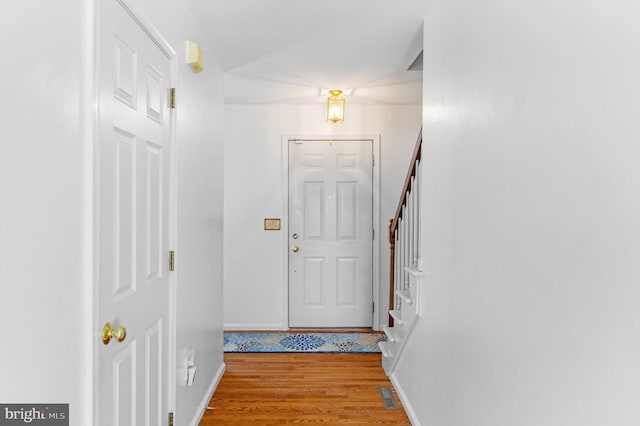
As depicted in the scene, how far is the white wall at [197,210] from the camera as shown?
2264 mm

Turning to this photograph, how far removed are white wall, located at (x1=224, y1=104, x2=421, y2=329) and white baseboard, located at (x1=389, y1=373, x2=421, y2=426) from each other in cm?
138

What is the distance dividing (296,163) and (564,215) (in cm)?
365

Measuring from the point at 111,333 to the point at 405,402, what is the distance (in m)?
2.01

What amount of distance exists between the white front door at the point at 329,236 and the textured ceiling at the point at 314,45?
2.22 ft

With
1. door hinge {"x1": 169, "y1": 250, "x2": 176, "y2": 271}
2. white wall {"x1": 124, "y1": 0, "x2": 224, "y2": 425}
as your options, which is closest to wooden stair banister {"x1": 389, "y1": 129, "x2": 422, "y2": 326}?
white wall {"x1": 124, "y1": 0, "x2": 224, "y2": 425}

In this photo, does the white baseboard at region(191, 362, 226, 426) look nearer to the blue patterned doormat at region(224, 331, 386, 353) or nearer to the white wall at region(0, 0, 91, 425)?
the blue patterned doormat at region(224, 331, 386, 353)

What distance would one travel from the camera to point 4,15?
98 centimetres

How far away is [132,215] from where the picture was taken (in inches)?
66.4

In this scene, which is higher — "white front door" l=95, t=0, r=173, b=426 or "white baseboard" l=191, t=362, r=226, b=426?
"white front door" l=95, t=0, r=173, b=426

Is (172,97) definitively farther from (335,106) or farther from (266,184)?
(266,184)

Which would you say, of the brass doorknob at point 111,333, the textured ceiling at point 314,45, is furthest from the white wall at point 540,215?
the brass doorknob at point 111,333

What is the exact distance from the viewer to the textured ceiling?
246 centimetres

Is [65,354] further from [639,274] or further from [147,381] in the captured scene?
[639,274]

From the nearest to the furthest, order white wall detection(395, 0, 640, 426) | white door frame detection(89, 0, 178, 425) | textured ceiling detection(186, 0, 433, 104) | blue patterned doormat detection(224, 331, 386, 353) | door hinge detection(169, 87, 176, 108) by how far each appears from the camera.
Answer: white wall detection(395, 0, 640, 426), white door frame detection(89, 0, 178, 425), door hinge detection(169, 87, 176, 108), textured ceiling detection(186, 0, 433, 104), blue patterned doormat detection(224, 331, 386, 353)
